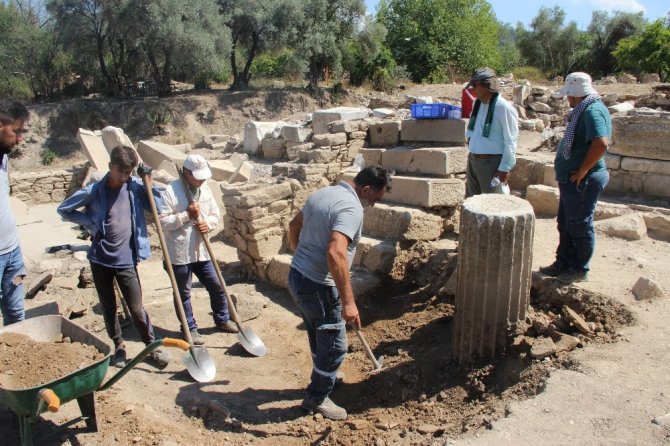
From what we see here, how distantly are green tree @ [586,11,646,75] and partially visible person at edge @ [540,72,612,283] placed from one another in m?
29.0

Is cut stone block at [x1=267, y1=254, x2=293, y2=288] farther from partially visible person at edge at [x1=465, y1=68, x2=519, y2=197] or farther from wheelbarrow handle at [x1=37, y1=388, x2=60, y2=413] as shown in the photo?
wheelbarrow handle at [x1=37, y1=388, x2=60, y2=413]

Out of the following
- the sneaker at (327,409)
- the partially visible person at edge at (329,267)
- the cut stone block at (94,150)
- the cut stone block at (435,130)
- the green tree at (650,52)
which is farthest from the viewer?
the green tree at (650,52)

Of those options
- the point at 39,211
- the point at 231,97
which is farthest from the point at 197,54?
the point at 39,211

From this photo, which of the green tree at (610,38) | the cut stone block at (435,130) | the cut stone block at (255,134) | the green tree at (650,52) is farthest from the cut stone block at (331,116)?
the green tree at (610,38)

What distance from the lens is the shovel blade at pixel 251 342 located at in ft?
16.3

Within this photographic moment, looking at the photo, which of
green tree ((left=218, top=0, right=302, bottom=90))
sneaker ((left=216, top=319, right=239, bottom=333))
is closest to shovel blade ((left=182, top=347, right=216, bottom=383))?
sneaker ((left=216, top=319, right=239, bottom=333))

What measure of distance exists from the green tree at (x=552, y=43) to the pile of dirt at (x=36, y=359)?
33482 mm

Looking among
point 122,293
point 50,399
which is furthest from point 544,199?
point 50,399

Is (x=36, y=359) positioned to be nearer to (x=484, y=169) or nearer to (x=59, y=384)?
(x=59, y=384)

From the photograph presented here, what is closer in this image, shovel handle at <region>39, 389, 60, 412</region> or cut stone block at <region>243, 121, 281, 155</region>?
shovel handle at <region>39, 389, 60, 412</region>

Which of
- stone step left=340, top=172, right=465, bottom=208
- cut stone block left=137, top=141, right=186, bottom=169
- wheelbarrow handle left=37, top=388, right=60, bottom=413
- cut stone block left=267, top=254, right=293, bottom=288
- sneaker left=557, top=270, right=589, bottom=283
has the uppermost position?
stone step left=340, top=172, right=465, bottom=208

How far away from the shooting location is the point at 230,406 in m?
4.19

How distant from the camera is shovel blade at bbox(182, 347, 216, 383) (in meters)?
4.38

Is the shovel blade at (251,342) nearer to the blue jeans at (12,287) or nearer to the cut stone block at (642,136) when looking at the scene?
the blue jeans at (12,287)
